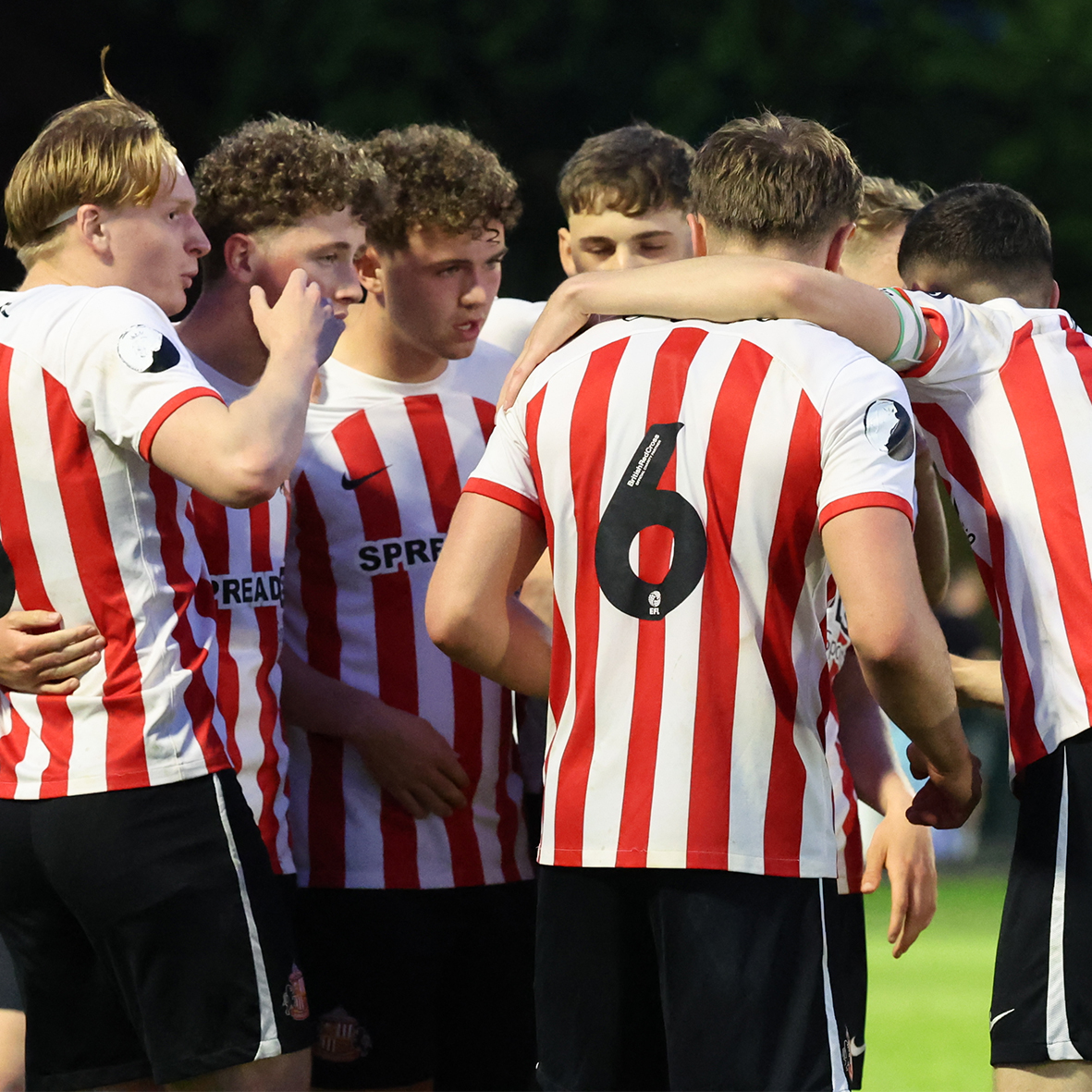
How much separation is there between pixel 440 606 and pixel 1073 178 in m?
13.1

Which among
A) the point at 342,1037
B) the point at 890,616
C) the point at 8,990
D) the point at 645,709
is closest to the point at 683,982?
the point at 645,709

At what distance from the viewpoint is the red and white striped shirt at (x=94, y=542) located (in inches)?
113

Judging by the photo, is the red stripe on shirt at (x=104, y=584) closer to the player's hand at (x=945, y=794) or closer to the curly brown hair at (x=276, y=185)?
the curly brown hair at (x=276, y=185)

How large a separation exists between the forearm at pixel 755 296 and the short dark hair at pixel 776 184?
8 centimetres

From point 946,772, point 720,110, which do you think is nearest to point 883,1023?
point 946,772

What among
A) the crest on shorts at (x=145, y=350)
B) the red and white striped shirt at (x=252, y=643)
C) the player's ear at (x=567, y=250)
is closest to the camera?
the crest on shorts at (x=145, y=350)

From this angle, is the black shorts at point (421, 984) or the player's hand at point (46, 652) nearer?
the player's hand at point (46, 652)

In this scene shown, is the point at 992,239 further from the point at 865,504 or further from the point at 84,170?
the point at 84,170

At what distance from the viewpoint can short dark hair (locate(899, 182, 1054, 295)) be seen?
10.5 feet

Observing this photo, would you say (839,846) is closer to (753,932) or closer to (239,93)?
(753,932)

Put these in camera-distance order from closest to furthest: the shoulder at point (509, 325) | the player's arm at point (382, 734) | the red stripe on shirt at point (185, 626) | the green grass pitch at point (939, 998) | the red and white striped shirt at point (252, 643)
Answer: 1. the red stripe on shirt at point (185, 626)
2. the red and white striped shirt at point (252, 643)
3. the player's arm at point (382, 734)
4. the shoulder at point (509, 325)
5. the green grass pitch at point (939, 998)

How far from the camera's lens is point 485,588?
271cm

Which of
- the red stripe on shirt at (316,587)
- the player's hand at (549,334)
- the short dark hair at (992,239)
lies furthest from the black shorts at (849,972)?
the short dark hair at (992,239)

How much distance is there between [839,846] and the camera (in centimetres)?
325
